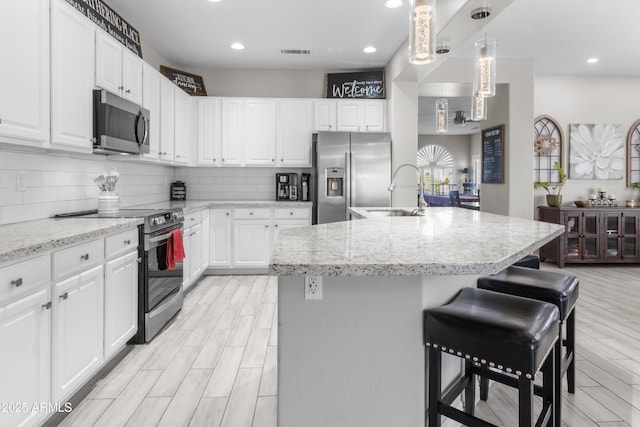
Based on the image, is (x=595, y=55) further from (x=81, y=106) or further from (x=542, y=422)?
(x=81, y=106)

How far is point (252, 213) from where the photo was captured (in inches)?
193

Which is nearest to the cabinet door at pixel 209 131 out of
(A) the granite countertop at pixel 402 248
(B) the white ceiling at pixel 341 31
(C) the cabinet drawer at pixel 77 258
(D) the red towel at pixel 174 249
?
(B) the white ceiling at pixel 341 31

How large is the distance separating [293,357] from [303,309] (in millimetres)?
177

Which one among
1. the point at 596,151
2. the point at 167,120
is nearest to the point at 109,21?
the point at 167,120

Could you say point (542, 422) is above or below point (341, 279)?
below

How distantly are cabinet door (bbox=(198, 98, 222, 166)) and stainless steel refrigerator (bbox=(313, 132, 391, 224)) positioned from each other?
53.2 inches

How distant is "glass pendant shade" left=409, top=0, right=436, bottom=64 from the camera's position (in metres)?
1.80

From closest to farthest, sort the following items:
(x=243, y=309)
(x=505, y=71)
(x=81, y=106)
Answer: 1. (x=81, y=106)
2. (x=243, y=309)
3. (x=505, y=71)

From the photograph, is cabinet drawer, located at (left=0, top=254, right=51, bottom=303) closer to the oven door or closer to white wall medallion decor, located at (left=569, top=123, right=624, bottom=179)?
the oven door

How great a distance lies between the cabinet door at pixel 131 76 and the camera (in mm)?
3215

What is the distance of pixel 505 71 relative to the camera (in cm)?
501

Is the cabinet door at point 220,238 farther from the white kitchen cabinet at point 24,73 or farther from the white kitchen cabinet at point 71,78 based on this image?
the white kitchen cabinet at point 24,73

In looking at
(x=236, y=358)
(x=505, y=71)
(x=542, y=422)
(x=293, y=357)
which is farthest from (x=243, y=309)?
(x=505, y=71)

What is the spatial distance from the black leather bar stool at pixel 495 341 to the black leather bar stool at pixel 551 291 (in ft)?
0.97
